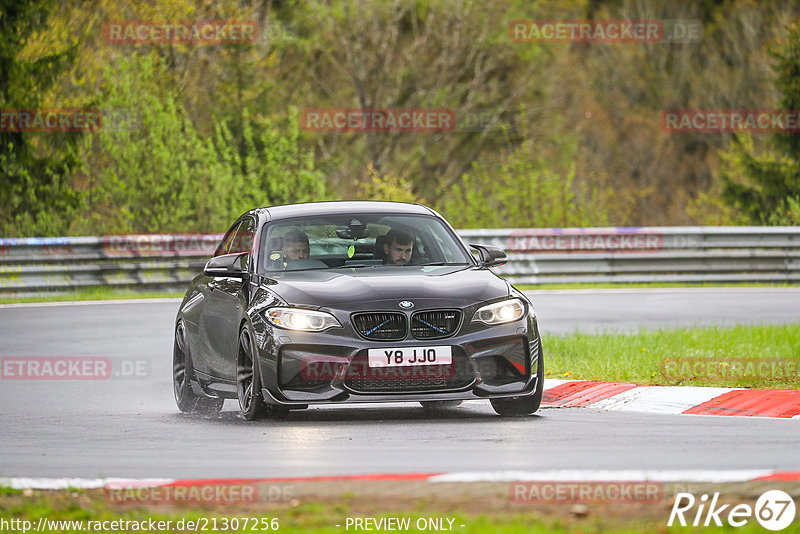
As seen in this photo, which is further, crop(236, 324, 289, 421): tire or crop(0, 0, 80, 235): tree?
crop(0, 0, 80, 235): tree

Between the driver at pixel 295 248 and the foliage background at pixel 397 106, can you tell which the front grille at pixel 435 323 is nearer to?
the driver at pixel 295 248

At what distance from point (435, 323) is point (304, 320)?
873mm

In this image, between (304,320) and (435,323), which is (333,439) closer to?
(304,320)

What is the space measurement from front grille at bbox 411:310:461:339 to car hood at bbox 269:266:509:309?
0.07 m

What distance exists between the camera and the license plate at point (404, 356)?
400 inches

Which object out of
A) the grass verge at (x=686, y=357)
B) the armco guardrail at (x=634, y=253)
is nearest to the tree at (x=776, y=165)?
the armco guardrail at (x=634, y=253)

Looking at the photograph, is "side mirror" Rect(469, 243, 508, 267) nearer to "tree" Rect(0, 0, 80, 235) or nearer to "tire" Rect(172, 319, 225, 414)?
"tire" Rect(172, 319, 225, 414)

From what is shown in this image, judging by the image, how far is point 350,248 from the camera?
11555 millimetres

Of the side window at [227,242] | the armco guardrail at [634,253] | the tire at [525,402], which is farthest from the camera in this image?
the armco guardrail at [634,253]

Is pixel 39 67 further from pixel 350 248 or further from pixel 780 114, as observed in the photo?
pixel 350 248

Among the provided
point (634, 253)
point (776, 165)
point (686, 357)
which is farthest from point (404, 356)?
point (776, 165)

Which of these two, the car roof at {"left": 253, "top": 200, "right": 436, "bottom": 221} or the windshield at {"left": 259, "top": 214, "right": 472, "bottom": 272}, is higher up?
the car roof at {"left": 253, "top": 200, "right": 436, "bottom": 221}

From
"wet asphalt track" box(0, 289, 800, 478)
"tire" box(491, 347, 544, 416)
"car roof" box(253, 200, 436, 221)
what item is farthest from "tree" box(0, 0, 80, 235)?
"tire" box(491, 347, 544, 416)

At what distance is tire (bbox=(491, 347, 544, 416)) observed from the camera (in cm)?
1072
